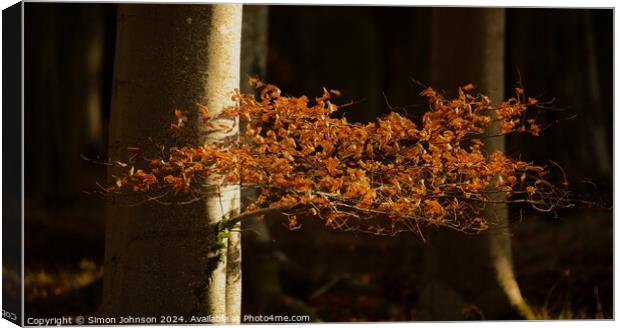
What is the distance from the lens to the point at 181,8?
206 inches

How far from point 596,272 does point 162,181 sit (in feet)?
14.3

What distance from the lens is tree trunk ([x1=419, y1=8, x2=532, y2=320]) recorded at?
6738mm

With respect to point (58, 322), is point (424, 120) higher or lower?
higher

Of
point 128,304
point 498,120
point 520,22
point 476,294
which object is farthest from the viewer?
point 520,22

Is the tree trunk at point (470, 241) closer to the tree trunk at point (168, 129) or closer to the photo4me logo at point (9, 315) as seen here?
the tree trunk at point (168, 129)

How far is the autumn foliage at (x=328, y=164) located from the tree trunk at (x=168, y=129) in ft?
0.32

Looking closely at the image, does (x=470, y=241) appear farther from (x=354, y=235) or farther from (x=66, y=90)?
(x=66, y=90)

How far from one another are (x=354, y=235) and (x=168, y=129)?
540 centimetres

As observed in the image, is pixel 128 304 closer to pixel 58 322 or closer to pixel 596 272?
pixel 58 322

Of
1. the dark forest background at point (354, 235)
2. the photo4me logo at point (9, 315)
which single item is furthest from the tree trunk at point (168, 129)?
the photo4me logo at point (9, 315)

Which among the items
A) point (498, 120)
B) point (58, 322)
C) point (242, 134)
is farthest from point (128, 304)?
point (498, 120)

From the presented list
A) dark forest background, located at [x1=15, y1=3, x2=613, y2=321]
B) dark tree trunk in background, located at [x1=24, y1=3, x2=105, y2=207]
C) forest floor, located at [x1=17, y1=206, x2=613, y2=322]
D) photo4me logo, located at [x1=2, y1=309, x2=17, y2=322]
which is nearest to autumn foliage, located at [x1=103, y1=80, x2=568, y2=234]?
dark forest background, located at [x1=15, y1=3, x2=613, y2=321]

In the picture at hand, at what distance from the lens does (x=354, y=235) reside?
10289mm

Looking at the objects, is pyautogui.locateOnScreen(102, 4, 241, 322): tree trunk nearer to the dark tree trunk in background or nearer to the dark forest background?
the dark forest background
